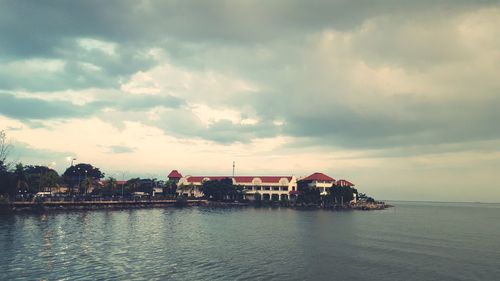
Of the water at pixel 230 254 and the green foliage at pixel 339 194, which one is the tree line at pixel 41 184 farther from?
the green foliage at pixel 339 194

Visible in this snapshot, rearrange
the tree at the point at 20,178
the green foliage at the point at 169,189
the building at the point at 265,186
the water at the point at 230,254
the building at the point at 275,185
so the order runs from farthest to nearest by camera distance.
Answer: the green foliage at the point at 169,189
the building at the point at 265,186
the building at the point at 275,185
the tree at the point at 20,178
the water at the point at 230,254

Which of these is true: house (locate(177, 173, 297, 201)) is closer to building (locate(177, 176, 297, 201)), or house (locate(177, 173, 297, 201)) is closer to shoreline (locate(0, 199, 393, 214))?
building (locate(177, 176, 297, 201))

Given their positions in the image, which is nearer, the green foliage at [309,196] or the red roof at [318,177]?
the green foliage at [309,196]

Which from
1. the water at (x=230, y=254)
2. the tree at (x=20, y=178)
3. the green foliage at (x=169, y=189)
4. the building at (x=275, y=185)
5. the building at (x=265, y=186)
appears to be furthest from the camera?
the green foliage at (x=169, y=189)

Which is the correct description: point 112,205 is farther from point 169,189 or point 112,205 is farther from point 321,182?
point 321,182

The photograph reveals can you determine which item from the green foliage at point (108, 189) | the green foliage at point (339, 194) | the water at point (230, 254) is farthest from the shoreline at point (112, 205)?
the water at point (230, 254)

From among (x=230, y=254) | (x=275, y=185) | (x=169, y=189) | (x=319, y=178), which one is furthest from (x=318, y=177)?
(x=230, y=254)

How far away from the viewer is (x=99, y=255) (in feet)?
150

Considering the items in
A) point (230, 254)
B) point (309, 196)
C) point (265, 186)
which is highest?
point (265, 186)

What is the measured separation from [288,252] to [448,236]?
4616 centimetres

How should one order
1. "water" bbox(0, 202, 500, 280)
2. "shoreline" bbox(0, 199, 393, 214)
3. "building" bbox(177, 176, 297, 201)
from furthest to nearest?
"building" bbox(177, 176, 297, 201), "shoreline" bbox(0, 199, 393, 214), "water" bbox(0, 202, 500, 280)

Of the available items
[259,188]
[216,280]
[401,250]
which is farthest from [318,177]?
[216,280]

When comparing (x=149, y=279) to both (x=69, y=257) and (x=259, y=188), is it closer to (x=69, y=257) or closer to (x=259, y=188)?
(x=69, y=257)

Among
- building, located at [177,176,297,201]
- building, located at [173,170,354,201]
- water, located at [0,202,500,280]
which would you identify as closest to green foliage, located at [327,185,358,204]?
building, located at [173,170,354,201]
